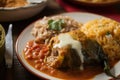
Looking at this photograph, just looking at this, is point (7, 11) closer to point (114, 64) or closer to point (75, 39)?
point (75, 39)

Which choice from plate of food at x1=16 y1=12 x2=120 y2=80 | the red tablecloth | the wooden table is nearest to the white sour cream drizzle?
plate of food at x1=16 y1=12 x2=120 y2=80

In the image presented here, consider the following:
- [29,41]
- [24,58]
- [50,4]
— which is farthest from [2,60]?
[50,4]

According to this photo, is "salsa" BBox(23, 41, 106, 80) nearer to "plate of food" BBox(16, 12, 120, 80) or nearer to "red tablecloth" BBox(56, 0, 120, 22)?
"plate of food" BBox(16, 12, 120, 80)

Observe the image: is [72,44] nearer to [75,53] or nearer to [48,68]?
[75,53]

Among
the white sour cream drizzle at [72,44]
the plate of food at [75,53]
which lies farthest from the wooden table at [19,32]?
the white sour cream drizzle at [72,44]

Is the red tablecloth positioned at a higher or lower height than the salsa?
higher

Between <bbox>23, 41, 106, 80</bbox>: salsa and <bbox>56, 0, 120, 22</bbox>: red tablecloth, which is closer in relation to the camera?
<bbox>23, 41, 106, 80</bbox>: salsa
